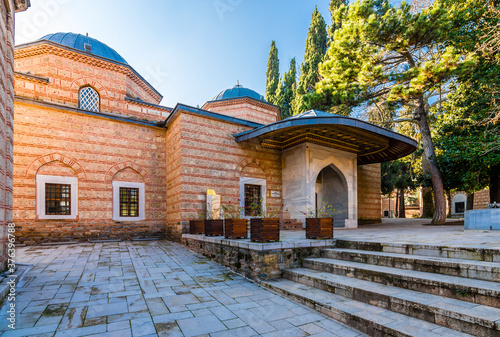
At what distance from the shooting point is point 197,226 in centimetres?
871

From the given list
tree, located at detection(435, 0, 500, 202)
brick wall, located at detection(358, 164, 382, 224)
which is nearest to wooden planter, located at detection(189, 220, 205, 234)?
tree, located at detection(435, 0, 500, 202)

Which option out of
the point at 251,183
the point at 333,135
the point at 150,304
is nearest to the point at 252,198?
the point at 251,183

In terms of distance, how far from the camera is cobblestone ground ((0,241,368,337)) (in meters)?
3.15

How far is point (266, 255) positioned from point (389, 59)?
38.3 feet

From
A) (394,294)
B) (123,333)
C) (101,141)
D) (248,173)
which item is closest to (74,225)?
(101,141)

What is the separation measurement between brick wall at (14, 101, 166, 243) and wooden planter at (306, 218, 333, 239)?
749 centimetres

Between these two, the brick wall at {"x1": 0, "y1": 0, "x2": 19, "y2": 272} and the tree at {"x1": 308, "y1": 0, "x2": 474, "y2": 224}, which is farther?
the tree at {"x1": 308, "y1": 0, "x2": 474, "y2": 224}

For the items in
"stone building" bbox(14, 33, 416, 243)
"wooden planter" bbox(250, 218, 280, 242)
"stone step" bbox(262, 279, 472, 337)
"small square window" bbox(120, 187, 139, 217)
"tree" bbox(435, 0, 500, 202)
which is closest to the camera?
"stone step" bbox(262, 279, 472, 337)

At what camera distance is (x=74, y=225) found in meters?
10.0

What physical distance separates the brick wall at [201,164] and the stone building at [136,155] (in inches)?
1.6

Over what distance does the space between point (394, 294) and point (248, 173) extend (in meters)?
8.83

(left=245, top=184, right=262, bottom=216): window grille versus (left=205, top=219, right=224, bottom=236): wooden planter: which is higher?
(left=245, top=184, right=262, bottom=216): window grille

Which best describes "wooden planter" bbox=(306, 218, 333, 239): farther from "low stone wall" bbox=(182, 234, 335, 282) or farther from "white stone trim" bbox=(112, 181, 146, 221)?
"white stone trim" bbox=(112, 181, 146, 221)

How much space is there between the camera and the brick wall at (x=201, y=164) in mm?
10062
